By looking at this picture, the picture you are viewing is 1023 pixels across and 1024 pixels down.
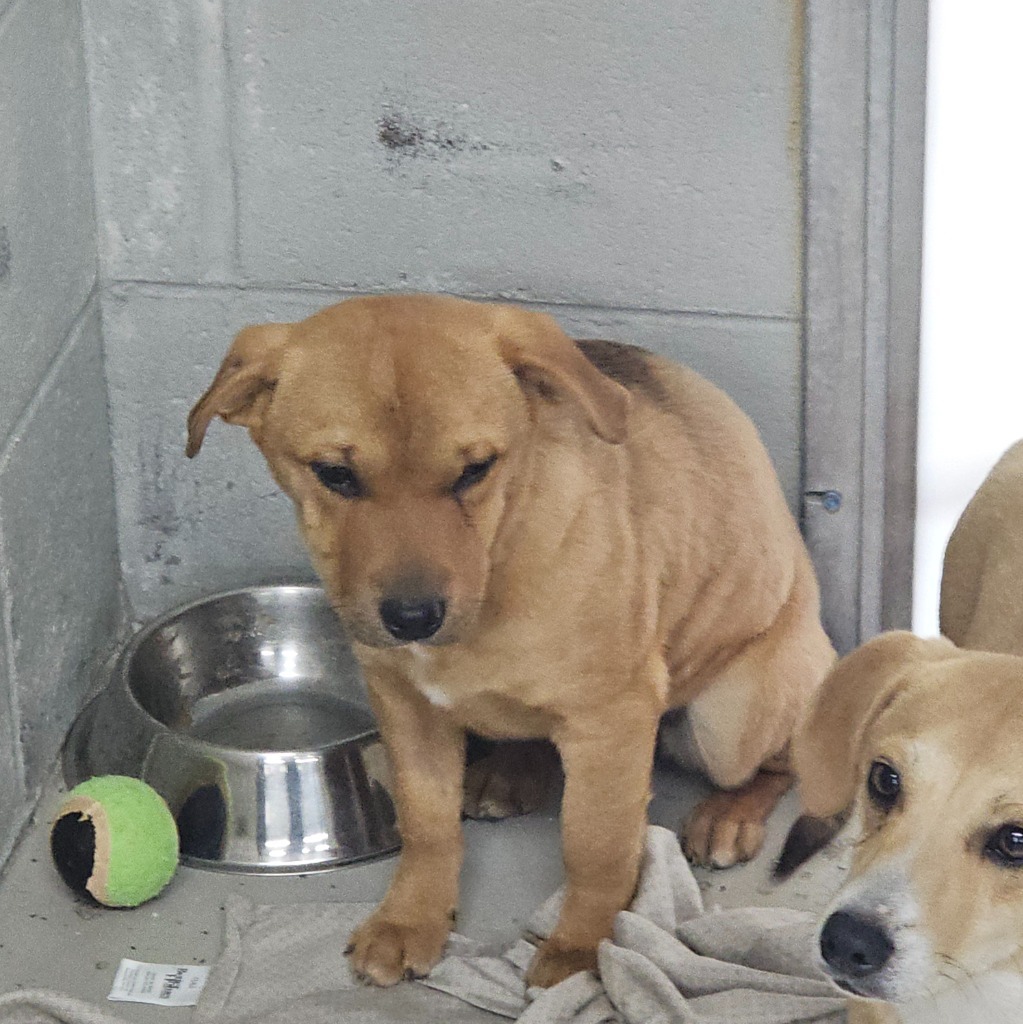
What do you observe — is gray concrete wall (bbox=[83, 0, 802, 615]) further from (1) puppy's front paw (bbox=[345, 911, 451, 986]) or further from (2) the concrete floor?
(1) puppy's front paw (bbox=[345, 911, 451, 986])

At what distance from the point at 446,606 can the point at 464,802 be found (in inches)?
38.0

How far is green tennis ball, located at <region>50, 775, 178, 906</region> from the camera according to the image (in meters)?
2.95

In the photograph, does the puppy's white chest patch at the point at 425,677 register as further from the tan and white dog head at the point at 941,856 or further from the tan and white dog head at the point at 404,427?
the tan and white dog head at the point at 941,856

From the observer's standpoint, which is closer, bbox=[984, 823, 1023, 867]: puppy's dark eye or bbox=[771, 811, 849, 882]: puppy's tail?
bbox=[984, 823, 1023, 867]: puppy's dark eye

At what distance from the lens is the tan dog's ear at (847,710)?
238 centimetres

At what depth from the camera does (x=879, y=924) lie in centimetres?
206

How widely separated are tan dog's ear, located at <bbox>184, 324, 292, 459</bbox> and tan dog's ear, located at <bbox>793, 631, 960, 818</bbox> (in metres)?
0.97

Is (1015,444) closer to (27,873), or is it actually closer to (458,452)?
(458,452)

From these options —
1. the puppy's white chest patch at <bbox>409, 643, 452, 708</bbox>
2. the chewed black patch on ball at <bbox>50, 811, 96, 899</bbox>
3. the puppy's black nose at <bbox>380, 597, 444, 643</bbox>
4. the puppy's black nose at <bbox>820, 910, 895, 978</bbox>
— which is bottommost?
the chewed black patch on ball at <bbox>50, 811, 96, 899</bbox>

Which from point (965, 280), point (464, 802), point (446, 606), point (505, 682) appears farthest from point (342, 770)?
point (965, 280)

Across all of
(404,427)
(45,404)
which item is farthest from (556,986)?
(45,404)

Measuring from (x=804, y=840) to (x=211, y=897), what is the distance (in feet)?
3.62

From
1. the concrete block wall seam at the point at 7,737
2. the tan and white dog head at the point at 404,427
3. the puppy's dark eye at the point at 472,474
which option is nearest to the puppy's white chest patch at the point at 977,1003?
the tan and white dog head at the point at 404,427

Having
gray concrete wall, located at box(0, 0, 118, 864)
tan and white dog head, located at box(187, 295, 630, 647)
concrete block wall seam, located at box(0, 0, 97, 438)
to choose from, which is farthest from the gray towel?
concrete block wall seam, located at box(0, 0, 97, 438)
